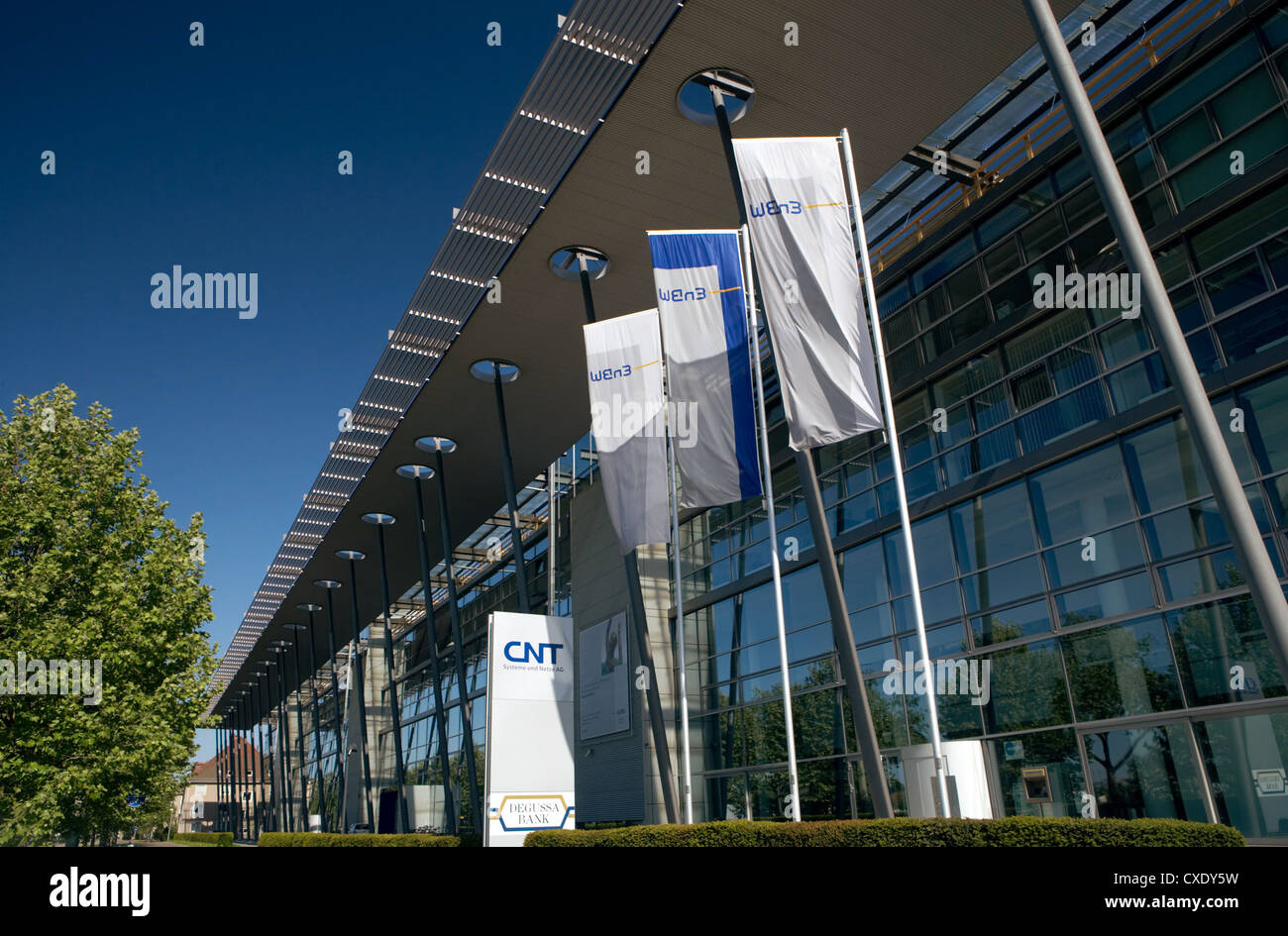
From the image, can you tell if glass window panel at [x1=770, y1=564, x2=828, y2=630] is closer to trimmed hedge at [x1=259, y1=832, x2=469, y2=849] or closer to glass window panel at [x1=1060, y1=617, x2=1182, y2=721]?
glass window panel at [x1=1060, y1=617, x2=1182, y2=721]

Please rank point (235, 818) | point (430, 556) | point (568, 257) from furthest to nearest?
point (235, 818) < point (430, 556) < point (568, 257)

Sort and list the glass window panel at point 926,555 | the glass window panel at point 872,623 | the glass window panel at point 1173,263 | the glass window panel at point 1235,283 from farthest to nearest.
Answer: the glass window panel at point 872,623, the glass window panel at point 926,555, the glass window panel at point 1173,263, the glass window panel at point 1235,283

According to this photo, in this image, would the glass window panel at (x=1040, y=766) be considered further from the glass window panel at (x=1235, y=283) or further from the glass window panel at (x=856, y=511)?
the glass window panel at (x=1235, y=283)

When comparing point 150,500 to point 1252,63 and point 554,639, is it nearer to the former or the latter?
point 554,639

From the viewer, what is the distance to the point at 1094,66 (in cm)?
1557

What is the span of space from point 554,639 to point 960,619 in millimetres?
6688

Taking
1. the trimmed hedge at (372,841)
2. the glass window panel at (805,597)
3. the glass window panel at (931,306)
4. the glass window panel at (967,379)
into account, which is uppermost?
the glass window panel at (931,306)

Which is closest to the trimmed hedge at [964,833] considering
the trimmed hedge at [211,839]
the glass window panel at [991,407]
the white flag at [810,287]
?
the white flag at [810,287]

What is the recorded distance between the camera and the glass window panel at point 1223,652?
10938mm

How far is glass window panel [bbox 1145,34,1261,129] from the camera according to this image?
1220 centimetres

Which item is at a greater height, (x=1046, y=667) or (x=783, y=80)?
(x=783, y=80)

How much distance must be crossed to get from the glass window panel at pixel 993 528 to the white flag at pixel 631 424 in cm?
541

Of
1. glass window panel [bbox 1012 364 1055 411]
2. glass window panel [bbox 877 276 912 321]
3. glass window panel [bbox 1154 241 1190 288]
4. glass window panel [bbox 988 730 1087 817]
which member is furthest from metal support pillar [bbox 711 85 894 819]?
glass window panel [bbox 877 276 912 321]
